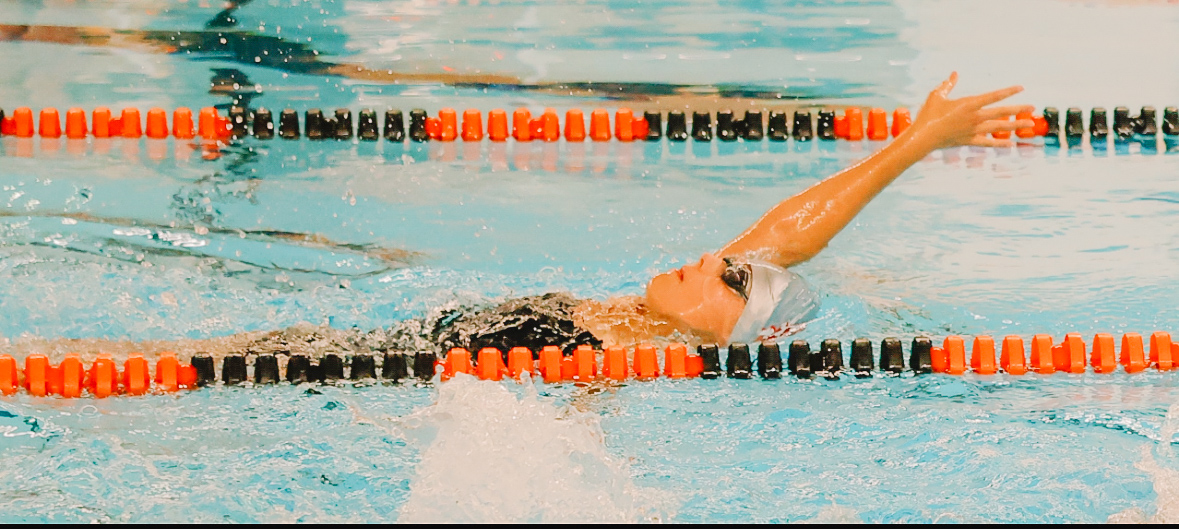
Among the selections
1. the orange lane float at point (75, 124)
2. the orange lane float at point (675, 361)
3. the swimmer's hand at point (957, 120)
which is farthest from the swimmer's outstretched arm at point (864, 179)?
the orange lane float at point (75, 124)

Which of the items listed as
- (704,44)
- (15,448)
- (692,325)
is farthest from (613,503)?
(704,44)

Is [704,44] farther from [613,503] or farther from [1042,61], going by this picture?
[613,503]

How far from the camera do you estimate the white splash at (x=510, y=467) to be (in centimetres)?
256

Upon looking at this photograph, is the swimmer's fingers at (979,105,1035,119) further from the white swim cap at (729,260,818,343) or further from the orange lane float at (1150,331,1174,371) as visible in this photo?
the orange lane float at (1150,331,1174,371)

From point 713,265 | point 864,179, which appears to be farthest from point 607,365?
point 864,179

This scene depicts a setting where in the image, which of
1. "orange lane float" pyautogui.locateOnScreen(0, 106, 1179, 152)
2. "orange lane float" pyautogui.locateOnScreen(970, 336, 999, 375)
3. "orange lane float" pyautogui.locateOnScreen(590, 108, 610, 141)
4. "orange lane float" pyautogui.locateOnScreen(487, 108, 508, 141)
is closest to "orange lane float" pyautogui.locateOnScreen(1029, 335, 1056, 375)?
"orange lane float" pyautogui.locateOnScreen(970, 336, 999, 375)

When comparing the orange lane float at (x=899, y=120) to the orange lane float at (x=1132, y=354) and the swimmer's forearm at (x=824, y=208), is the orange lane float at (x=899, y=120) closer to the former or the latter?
the orange lane float at (x=1132, y=354)

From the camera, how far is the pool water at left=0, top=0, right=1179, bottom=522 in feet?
8.91

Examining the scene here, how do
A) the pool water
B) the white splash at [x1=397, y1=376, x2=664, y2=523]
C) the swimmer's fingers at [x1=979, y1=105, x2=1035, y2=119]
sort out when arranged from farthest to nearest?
the swimmer's fingers at [x1=979, y1=105, x2=1035, y2=119] → the pool water → the white splash at [x1=397, y1=376, x2=664, y2=523]

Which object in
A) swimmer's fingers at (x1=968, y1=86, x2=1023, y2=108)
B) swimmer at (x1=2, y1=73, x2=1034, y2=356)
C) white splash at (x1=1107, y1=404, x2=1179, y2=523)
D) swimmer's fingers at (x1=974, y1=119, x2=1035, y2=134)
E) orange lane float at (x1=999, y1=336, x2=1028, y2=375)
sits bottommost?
white splash at (x1=1107, y1=404, x2=1179, y2=523)

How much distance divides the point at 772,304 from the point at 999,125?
26.3 inches

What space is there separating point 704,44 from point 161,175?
2685mm

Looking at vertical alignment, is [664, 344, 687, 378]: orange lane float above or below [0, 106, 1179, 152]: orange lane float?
below

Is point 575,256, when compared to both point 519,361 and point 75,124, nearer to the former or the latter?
point 519,361
